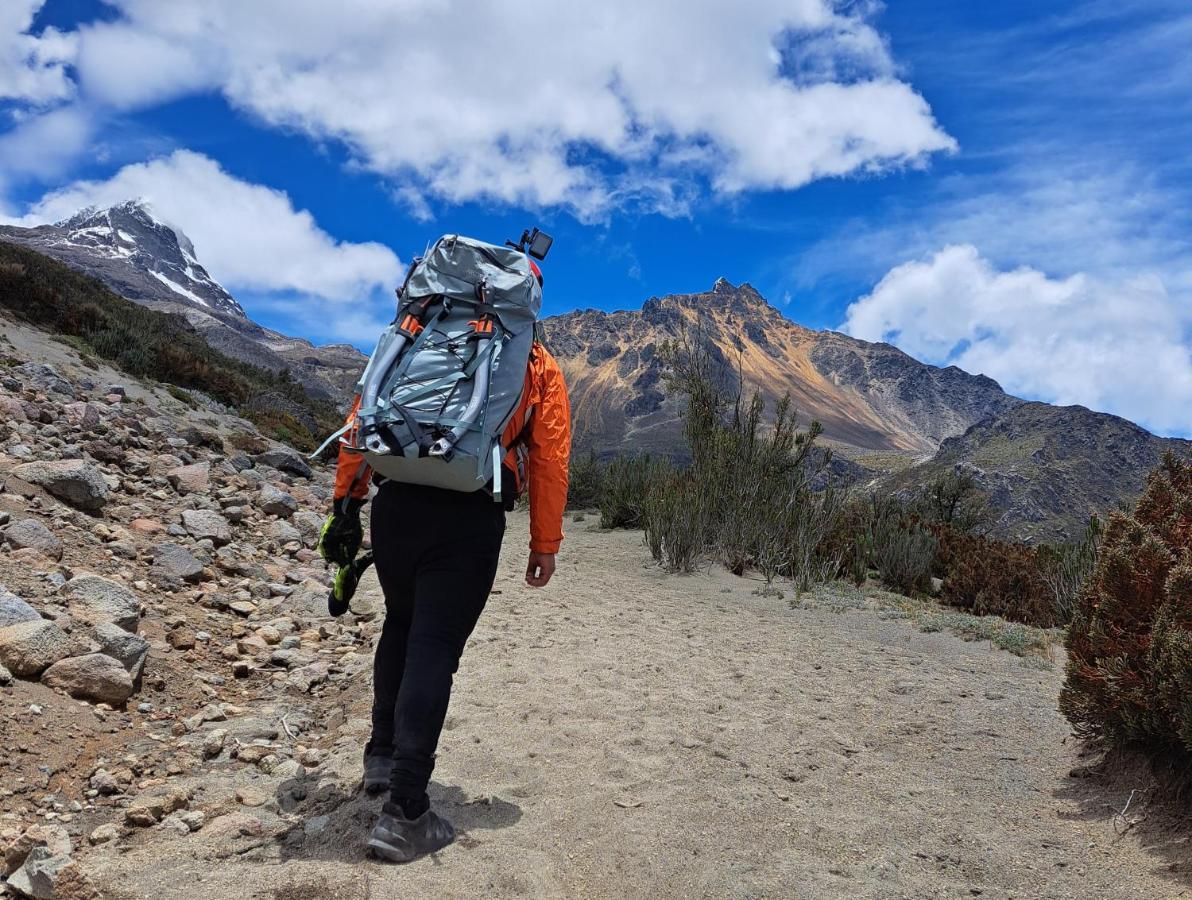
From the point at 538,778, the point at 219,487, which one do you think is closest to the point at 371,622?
the point at 538,778

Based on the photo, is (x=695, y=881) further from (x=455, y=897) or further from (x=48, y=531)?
(x=48, y=531)

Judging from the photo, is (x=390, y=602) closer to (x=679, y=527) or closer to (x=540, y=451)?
(x=540, y=451)

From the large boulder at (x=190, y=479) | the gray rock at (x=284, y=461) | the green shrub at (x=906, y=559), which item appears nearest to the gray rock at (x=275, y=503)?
the large boulder at (x=190, y=479)

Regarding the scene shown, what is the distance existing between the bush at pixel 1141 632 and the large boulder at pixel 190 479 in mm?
6494

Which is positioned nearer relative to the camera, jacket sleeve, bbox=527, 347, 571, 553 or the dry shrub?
jacket sleeve, bbox=527, 347, 571, 553

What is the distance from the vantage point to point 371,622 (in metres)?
5.04

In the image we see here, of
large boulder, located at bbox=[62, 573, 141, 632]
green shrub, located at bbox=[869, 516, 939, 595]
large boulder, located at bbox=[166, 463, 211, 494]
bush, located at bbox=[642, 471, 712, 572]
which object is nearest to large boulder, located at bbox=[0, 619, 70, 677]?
large boulder, located at bbox=[62, 573, 141, 632]

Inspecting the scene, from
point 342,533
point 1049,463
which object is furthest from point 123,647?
point 1049,463

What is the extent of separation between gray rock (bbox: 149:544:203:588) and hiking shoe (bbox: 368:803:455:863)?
3134 millimetres

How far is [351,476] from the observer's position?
7.97ft

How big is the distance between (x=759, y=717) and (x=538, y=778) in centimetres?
133

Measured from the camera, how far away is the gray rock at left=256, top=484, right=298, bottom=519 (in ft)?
23.7

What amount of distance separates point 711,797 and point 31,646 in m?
2.60

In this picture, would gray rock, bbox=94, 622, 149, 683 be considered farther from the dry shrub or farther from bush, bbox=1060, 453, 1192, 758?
the dry shrub
